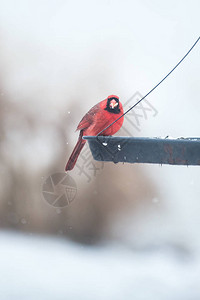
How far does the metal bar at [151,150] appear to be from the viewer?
132 centimetres

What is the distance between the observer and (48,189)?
3.93 m

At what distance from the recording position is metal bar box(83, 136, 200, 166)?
4.32 ft

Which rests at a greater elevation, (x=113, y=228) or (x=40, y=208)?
(x=40, y=208)

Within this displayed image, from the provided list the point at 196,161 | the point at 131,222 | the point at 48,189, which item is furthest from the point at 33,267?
the point at 196,161

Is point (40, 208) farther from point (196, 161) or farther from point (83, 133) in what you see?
point (196, 161)

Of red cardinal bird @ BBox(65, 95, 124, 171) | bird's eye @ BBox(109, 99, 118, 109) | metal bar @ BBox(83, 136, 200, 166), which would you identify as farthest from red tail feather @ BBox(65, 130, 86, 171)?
metal bar @ BBox(83, 136, 200, 166)

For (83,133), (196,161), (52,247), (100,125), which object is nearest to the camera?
(196,161)

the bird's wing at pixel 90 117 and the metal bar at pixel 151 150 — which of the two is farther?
the bird's wing at pixel 90 117

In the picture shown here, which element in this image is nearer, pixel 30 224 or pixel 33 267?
pixel 33 267

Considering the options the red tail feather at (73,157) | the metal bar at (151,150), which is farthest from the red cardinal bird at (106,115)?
the metal bar at (151,150)

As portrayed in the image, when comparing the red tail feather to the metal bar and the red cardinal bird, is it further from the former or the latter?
the metal bar

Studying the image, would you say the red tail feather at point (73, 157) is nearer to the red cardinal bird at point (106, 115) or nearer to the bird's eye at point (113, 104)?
the red cardinal bird at point (106, 115)

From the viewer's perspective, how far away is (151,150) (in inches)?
53.5

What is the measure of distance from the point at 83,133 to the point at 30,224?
6.97 ft
